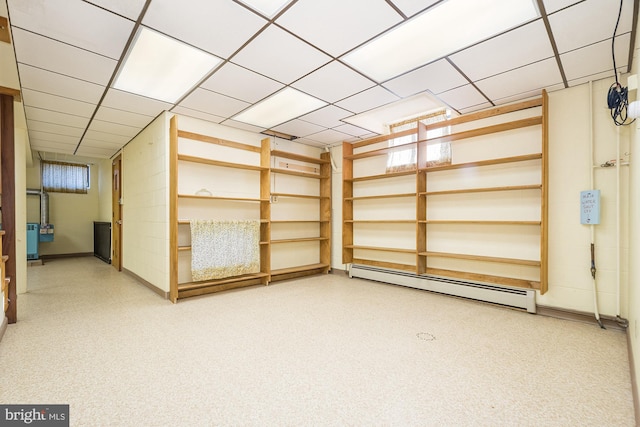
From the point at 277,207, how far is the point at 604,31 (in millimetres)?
4365

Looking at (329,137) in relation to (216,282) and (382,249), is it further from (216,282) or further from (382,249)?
(216,282)

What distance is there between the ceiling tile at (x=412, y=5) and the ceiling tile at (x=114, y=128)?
13.7 ft

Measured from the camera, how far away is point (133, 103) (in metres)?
3.55

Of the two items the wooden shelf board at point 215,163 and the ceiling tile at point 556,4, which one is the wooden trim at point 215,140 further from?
the ceiling tile at point 556,4

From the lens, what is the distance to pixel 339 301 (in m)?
3.78

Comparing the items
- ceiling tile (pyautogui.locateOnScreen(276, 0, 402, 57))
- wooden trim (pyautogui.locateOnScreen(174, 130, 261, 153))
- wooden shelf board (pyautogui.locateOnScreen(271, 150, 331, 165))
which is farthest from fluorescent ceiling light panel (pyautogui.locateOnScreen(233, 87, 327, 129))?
ceiling tile (pyautogui.locateOnScreen(276, 0, 402, 57))

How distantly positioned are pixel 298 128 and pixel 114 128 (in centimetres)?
281

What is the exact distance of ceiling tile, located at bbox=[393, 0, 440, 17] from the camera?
1958mm

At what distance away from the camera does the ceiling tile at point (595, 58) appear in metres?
2.41

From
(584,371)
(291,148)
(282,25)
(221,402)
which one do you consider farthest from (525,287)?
(291,148)

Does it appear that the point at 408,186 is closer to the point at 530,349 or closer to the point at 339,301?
the point at 339,301

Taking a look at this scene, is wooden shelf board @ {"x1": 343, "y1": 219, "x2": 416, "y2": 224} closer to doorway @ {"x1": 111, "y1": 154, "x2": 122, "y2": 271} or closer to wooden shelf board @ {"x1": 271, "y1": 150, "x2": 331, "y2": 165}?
wooden shelf board @ {"x1": 271, "y1": 150, "x2": 331, "y2": 165}

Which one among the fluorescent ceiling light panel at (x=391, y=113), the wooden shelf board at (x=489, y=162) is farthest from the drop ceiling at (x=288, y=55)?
the wooden shelf board at (x=489, y=162)

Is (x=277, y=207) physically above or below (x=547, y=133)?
below
